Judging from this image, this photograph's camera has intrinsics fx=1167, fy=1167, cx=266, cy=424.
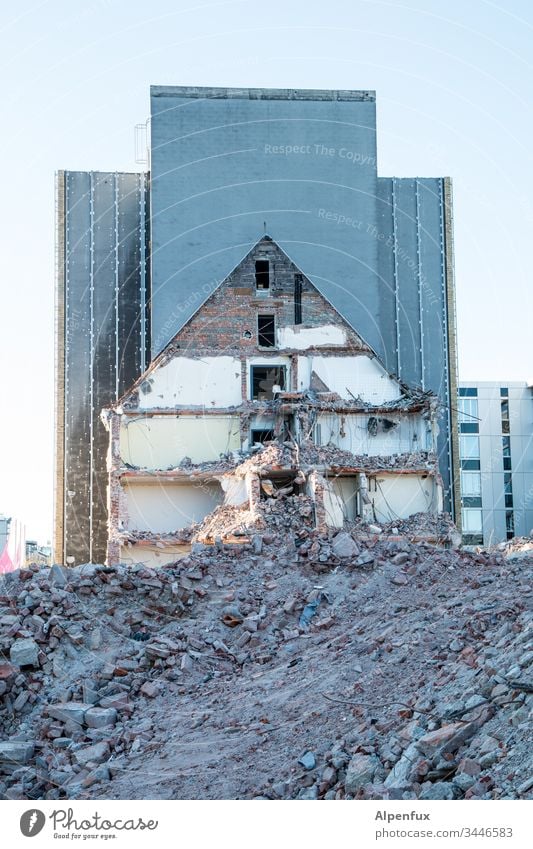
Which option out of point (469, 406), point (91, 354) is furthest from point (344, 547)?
point (469, 406)

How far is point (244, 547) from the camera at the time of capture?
21.2 m

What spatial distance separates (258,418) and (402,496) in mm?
4955

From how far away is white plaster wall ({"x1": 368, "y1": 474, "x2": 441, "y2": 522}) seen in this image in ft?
109

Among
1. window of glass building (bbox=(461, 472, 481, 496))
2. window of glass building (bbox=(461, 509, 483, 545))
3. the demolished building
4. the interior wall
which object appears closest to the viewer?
the interior wall

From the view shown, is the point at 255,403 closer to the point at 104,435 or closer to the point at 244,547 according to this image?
the point at 104,435

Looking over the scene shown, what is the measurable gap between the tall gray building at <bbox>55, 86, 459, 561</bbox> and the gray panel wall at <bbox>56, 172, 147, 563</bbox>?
0.16ft

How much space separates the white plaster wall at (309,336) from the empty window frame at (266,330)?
379 mm

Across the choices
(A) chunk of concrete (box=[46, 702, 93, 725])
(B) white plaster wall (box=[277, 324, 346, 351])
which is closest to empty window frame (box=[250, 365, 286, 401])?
(B) white plaster wall (box=[277, 324, 346, 351])

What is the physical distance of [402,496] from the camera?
33688 mm

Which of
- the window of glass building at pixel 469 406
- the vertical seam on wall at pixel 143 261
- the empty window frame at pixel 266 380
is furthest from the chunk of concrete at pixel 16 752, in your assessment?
the window of glass building at pixel 469 406

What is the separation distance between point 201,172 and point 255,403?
32.9 ft

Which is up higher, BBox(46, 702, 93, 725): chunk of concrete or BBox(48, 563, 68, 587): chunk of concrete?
BBox(48, 563, 68, 587): chunk of concrete

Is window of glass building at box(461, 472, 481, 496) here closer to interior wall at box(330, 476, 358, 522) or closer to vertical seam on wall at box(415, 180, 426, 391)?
vertical seam on wall at box(415, 180, 426, 391)

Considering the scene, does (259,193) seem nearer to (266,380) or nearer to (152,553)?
(266,380)
